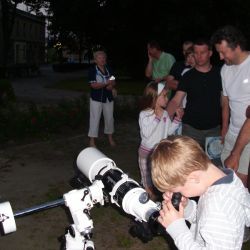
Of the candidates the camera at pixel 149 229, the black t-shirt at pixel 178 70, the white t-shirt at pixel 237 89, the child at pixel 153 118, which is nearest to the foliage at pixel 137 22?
the black t-shirt at pixel 178 70

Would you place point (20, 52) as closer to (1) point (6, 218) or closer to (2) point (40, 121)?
(2) point (40, 121)

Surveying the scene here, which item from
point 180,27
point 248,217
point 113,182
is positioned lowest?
point 248,217

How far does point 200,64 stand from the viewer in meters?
4.48

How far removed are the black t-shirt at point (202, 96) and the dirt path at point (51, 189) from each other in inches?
55.0

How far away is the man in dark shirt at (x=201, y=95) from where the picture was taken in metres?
4.46

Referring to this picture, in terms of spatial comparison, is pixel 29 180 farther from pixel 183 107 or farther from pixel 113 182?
pixel 113 182

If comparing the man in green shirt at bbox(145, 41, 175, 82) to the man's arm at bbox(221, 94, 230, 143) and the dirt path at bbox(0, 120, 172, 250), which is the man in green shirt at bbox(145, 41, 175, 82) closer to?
the dirt path at bbox(0, 120, 172, 250)

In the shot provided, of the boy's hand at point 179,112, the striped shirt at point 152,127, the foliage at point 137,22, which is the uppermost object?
the foliage at point 137,22

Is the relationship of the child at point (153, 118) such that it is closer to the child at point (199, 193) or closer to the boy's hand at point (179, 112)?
the boy's hand at point (179, 112)

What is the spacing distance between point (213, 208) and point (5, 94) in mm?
13395

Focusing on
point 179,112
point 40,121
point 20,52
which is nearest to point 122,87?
point 40,121

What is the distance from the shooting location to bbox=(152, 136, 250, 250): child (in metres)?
1.86

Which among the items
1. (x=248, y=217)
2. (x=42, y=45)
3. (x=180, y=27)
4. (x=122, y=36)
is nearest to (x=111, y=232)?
(x=248, y=217)

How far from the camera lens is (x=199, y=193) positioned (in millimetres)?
2004
